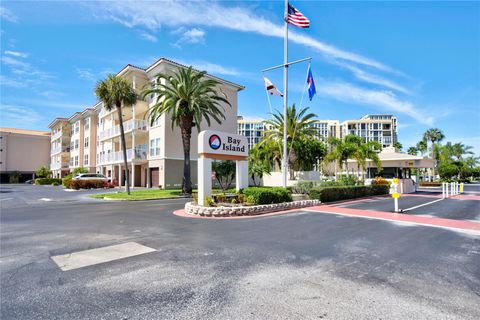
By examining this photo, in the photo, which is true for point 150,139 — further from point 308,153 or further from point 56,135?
point 56,135

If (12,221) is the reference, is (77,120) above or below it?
above

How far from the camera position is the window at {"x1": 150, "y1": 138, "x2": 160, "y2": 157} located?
31714 mm

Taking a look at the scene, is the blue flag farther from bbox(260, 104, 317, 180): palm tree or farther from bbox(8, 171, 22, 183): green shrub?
bbox(8, 171, 22, 183): green shrub

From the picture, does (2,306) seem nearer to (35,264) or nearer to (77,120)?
(35,264)

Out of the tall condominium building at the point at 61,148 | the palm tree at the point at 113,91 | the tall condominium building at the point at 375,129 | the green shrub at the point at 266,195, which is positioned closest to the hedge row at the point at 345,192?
the green shrub at the point at 266,195

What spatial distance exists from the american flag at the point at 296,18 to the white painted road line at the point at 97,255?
1569cm

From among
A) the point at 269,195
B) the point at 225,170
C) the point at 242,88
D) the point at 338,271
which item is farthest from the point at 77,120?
the point at 338,271

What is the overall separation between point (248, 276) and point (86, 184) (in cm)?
3388

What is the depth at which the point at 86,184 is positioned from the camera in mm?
33188

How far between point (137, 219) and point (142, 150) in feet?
78.4

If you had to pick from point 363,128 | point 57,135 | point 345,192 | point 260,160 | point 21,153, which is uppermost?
point 363,128

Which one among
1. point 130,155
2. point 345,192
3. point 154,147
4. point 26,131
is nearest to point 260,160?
point 154,147

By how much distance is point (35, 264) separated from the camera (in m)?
5.84

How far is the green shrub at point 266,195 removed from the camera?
1412 centimetres
